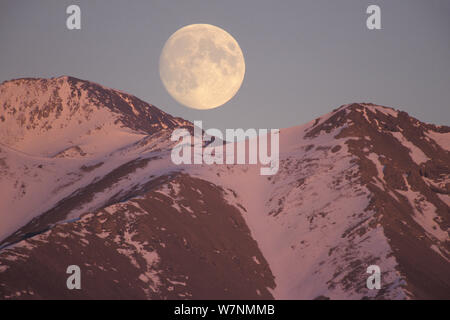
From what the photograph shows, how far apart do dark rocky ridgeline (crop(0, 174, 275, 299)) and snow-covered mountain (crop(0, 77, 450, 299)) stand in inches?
8.2

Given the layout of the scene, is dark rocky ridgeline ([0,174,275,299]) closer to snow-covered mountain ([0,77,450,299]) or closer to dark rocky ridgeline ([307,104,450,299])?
snow-covered mountain ([0,77,450,299])

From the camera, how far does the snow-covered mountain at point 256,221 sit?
9156 cm

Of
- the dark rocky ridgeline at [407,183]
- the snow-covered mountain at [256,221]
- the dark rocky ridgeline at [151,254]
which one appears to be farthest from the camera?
the dark rocky ridgeline at [407,183]

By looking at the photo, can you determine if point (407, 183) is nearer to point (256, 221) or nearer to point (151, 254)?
point (256, 221)

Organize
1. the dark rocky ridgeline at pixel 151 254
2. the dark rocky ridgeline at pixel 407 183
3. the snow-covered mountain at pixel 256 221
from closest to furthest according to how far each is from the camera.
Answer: the dark rocky ridgeline at pixel 151 254, the snow-covered mountain at pixel 256 221, the dark rocky ridgeline at pixel 407 183

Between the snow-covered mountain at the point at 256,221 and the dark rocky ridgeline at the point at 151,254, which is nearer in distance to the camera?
the dark rocky ridgeline at the point at 151,254

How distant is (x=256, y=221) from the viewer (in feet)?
406

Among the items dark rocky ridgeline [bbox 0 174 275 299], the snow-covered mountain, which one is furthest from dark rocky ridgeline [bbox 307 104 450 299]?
dark rocky ridgeline [bbox 0 174 275 299]

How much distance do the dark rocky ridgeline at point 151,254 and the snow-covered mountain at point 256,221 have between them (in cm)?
21

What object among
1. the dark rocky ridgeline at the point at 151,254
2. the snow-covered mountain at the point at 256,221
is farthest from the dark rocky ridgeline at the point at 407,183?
the dark rocky ridgeline at the point at 151,254

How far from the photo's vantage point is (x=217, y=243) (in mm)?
110062

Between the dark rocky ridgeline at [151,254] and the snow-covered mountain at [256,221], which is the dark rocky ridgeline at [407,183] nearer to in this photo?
the snow-covered mountain at [256,221]

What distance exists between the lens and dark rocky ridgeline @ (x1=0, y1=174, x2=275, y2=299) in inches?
3297
